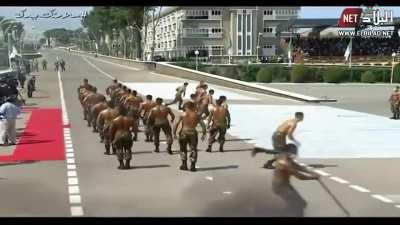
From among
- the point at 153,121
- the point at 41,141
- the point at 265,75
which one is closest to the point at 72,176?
the point at 153,121

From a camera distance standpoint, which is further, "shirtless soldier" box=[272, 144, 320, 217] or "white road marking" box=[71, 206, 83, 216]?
"white road marking" box=[71, 206, 83, 216]

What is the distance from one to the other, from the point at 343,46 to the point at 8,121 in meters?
51.9

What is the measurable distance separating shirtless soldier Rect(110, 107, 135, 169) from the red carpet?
2456 mm

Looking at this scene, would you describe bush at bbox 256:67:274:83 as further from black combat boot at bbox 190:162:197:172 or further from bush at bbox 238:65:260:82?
black combat boot at bbox 190:162:197:172

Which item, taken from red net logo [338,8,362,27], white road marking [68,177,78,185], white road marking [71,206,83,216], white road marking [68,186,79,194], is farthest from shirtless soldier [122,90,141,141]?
white road marking [71,206,83,216]

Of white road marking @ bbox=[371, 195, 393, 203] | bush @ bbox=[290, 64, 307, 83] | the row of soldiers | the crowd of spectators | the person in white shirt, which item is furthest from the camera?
the crowd of spectators

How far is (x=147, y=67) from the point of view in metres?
61.2

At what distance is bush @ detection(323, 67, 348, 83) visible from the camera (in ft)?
172

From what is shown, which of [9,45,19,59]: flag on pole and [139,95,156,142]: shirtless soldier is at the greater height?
[9,45,19,59]: flag on pole

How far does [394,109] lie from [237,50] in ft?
109

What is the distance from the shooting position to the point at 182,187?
11922mm

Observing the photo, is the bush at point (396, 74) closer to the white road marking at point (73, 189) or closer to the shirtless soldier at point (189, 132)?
the shirtless soldier at point (189, 132)
